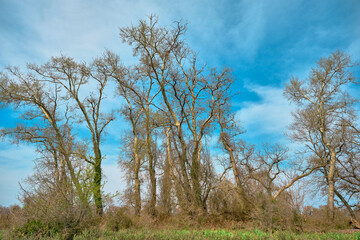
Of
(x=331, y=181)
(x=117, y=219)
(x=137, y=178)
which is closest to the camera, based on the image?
(x=117, y=219)

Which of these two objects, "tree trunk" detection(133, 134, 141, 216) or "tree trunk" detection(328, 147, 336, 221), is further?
"tree trunk" detection(133, 134, 141, 216)

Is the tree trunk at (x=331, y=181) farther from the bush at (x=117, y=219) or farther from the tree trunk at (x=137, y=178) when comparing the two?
the bush at (x=117, y=219)

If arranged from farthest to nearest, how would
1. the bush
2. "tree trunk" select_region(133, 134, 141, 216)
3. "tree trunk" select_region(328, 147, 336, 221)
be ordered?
"tree trunk" select_region(133, 134, 141, 216), "tree trunk" select_region(328, 147, 336, 221), the bush

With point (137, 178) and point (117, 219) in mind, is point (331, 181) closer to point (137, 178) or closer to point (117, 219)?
point (137, 178)

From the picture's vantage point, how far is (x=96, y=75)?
2491 centimetres

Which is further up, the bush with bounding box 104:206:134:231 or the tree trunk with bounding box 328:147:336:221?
the tree trunk with bounding box 328:147:336:221

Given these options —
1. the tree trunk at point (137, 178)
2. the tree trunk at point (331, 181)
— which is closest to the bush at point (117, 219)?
the tree trunk at point (137, 178)

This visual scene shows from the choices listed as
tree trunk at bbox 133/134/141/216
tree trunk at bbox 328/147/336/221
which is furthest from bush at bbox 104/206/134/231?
tree trunk at bbox 328/147/336/221

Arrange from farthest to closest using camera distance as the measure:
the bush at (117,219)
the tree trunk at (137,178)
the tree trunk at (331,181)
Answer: the tree trunk at (137,178), the tree trunk at (331,181), the bush at (117,219)

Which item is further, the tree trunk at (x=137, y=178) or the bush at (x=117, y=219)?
the tree trunk at (x=137, y=178)

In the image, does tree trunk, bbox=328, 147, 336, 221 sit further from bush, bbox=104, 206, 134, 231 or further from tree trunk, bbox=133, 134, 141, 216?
bush, bbox=104, 206, 134, 231

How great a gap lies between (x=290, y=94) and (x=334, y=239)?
18.6m

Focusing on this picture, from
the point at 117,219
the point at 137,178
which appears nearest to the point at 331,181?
the point at 137,178

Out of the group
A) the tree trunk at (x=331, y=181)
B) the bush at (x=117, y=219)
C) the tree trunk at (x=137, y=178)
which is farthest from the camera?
the tree trunk at (x=137, y=178)
